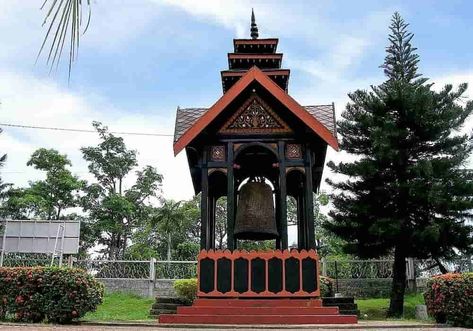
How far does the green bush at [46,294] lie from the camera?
7.71 meters

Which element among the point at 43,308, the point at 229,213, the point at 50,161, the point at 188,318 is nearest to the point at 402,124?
the point at 229,213

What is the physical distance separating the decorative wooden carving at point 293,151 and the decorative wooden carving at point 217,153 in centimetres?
121

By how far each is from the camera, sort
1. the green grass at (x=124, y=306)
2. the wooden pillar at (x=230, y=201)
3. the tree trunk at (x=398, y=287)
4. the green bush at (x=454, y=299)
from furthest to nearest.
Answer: the tree trunk at (x=398, y=287) → the green grass at (x=124, y=306) → the wooden pillar at (x=230, y=201) → the green bush at (x=454, y=299)

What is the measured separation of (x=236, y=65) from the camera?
37.0 feet

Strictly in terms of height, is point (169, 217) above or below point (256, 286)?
above

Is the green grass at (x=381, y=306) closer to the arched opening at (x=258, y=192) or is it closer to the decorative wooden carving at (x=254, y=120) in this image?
the arched opening at (x=258, y=192)

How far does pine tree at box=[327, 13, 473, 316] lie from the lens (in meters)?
14.4

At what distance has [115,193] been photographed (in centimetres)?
3212

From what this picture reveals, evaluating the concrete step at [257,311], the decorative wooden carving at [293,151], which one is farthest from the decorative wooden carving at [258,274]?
the decorative wooden carving at [293,151]

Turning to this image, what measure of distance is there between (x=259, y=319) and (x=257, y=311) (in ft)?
0.67

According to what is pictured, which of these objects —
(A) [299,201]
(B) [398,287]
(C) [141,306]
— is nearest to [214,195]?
(A) [299,201]

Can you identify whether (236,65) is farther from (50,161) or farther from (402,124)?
(50,161)

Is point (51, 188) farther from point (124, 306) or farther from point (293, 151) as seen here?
point (293, 151)

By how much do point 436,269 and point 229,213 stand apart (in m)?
11.6
